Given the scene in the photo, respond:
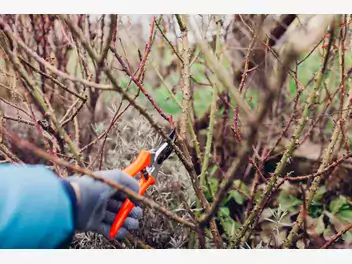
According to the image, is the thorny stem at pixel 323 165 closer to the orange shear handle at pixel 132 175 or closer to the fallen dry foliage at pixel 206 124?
the fallen dry foliage at pixel 206 124

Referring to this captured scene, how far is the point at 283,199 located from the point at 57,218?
Answer: 1024 millimetres

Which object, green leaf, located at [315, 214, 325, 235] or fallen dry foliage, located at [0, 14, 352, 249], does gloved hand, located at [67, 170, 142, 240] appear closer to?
fallen dry foliage, located at [0, 14, 352, 249]

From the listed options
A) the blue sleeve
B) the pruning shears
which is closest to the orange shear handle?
the pruning shears

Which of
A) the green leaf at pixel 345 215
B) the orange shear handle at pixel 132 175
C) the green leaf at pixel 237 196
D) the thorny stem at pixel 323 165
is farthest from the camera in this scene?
the green leaf at pixel 237 196

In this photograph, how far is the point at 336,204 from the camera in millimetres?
1737

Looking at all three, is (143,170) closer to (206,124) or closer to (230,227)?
(230,227)

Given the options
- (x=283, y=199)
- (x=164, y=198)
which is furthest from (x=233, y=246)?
(x=283, y=199)

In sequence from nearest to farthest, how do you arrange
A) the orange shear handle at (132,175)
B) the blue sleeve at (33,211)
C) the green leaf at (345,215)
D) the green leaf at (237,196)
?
1. the blue sleeve at (33,211)
2. the orange shear handle at (132,175)
3. the green leaf at (345,215)
4. the green leaf at (237,196)

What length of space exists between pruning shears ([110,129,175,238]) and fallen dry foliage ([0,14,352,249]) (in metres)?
0.07

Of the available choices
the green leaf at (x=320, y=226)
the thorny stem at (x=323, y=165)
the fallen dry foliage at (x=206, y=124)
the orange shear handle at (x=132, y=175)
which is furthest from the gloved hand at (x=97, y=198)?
the green leaf at (x=320, y=226)

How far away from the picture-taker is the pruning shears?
44.7 inches

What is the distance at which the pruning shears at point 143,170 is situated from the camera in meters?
1.14

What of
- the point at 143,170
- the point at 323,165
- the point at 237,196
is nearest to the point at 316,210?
the point at 237,196

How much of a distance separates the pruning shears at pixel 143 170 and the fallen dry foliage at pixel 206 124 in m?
0.07
